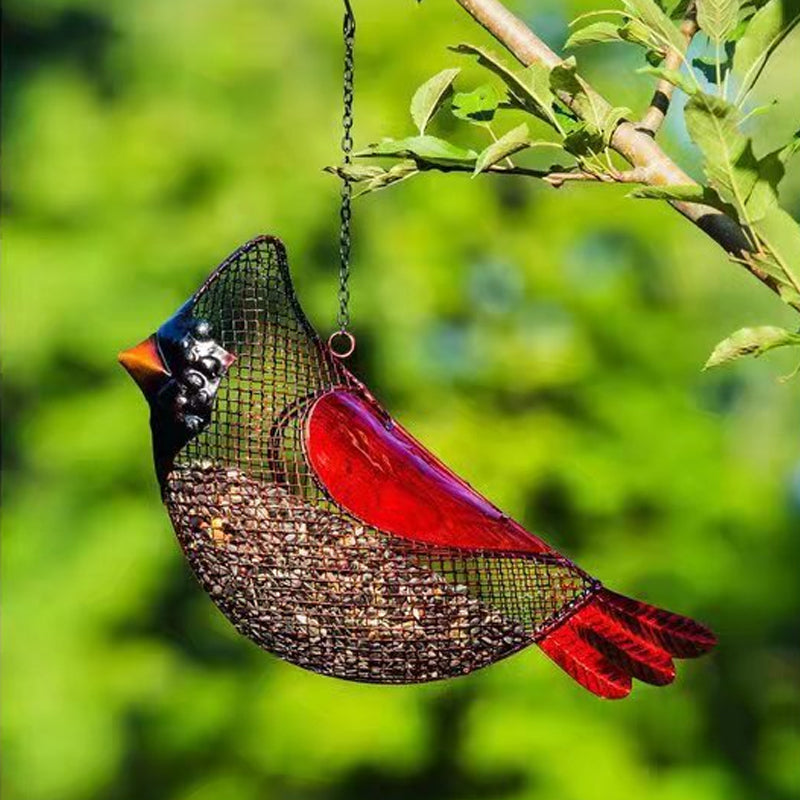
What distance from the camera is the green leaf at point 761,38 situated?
40.2 inches

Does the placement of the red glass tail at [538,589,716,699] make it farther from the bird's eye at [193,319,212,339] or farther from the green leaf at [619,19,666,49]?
the green leaf at [619,19,666,49]

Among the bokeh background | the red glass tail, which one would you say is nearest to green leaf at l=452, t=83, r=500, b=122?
the red glass tail

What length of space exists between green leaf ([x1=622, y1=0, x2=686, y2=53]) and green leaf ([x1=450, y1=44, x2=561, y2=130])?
0.22 ft

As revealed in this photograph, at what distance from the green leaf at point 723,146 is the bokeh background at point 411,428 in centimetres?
258

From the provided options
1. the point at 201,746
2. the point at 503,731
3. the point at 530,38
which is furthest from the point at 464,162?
the point at 201,746

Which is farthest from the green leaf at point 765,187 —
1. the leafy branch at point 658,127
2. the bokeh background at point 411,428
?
the bokeh background at point 411,428

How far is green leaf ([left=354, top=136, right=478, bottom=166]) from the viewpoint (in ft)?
3.51

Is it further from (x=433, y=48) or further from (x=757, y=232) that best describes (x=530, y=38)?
(x=433, y=48)

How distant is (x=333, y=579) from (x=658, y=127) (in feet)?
1.49

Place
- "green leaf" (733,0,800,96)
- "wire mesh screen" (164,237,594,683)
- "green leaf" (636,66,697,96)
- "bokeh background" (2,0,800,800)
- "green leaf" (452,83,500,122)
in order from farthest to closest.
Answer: "bokeh background" (2,0,800,800) → "wire mesh screen" (164,237,594,683) → "green leaf" (452,83,500,122) → "green leaf" (733,0,800,96) → "green leaf" (636,66,697,96)

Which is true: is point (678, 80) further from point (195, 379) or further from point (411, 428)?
point (411, 428)

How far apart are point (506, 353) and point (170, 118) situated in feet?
3.10

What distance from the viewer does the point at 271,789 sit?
369cm

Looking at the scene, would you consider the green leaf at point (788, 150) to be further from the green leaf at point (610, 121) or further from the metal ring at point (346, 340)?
the metal ring at point (346, 340)
